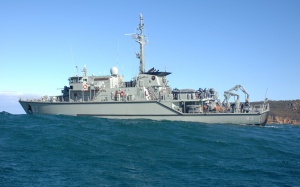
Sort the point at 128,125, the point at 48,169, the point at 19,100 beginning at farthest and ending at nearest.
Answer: the point at 19,100 → the point at 128,125 → the point at 48,169

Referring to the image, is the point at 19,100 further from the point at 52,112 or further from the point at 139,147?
the point at 139,147

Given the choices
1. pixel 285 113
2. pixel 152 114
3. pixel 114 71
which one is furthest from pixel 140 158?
pixel 285 113

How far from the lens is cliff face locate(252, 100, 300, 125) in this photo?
188 feet

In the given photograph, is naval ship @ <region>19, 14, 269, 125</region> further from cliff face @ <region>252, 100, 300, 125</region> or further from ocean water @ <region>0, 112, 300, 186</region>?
cliff face @ <region>252, 100, 300, 125</region>

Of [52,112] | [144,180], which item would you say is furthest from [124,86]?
[144,180]

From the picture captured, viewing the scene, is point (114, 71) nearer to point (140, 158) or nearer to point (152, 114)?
point (152, 114)

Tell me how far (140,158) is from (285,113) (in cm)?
5581

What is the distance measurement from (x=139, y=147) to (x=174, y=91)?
1562 cm

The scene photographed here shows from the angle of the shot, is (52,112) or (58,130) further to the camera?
(52,112)

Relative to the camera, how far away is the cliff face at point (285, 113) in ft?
188

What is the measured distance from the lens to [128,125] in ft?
79.8

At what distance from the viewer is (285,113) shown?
6241 centimetres

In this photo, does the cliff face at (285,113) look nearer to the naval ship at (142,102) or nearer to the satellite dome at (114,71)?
the naval ship at (142,102)

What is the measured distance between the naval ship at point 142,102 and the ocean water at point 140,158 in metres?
7.13
